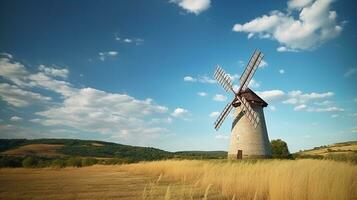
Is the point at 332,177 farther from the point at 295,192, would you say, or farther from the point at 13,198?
the point at 13,198

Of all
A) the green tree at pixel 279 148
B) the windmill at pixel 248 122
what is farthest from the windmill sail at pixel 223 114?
the green tree at pixel 279 148

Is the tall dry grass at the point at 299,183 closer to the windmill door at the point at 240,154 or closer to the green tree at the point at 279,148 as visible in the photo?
the windmill door at the point at 240,154

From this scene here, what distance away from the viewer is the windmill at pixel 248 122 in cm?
2614

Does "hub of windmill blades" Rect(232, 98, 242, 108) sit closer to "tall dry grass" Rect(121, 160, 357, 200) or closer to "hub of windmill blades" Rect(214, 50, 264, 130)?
"hub of windmill blades" Rect(214, 50, 264, 130)

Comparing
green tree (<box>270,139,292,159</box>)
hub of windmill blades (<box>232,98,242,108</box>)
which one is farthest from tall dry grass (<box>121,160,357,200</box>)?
green tree (<box>270,139,292,159</box>)

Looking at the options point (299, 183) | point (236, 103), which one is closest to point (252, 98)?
point (236, 103)

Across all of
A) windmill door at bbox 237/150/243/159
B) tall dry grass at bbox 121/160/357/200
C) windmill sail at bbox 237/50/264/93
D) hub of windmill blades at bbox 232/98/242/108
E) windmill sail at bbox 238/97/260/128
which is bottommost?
tall dry grass at bbox 121/160/357/200

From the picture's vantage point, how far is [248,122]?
1038 inches

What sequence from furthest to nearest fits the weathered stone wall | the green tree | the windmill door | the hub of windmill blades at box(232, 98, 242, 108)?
the green tree
the hub of windmill blades at box(232, 98, 242, 108)
the windmill door
the weathered stone wall

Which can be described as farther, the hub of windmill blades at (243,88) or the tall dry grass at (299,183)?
the hub of windmill blades at (243,88)

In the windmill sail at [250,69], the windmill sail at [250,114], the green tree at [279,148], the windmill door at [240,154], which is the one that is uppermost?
the windmill sail at [250,69]

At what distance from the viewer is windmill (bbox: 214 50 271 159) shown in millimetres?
26141

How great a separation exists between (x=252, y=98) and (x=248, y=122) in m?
2.15

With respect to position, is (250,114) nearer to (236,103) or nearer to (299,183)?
(236,103)
